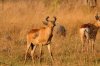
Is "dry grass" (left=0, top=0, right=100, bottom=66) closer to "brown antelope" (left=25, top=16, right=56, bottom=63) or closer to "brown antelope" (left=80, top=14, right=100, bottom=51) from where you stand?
"brown antelope" (left=80, top=14, right=100, bottom=51)

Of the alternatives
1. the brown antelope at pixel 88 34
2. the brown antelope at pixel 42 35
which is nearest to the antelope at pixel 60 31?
the brown antelope at pixel 88 34

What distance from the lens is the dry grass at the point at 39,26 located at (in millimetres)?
11016

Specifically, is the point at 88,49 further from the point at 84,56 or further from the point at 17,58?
the point at 17,58

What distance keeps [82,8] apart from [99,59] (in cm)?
899

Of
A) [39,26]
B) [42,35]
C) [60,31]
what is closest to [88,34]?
[42,35]

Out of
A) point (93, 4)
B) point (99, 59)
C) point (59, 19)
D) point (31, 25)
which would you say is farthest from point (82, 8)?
point (99, 59)

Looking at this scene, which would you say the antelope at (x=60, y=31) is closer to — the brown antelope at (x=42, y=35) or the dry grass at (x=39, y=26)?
the dry grass at (x=39, y=26)

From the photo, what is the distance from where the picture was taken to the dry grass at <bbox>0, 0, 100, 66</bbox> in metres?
11.0

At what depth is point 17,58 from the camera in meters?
11.3

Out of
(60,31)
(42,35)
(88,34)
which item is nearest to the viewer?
(42,35)

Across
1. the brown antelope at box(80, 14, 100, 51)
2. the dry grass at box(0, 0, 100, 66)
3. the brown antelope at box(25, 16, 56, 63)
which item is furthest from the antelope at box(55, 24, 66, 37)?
the brown antelope at box(25, 16, 56, 63)

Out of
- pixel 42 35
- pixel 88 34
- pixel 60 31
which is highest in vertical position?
pixel 42 35

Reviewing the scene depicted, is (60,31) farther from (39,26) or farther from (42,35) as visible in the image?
(42,35)

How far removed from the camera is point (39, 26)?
55.7 ft
